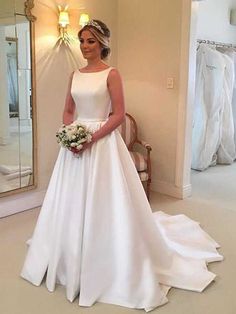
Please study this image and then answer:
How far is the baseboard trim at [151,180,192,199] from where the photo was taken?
418cm

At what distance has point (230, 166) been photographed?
5.81 m

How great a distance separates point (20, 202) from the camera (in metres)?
3.69

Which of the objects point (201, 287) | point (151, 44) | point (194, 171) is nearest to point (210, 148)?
point (194, 171)

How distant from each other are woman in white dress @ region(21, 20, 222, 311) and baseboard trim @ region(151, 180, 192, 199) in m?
1.78

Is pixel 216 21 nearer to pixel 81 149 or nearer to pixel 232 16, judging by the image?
pixel 232 16

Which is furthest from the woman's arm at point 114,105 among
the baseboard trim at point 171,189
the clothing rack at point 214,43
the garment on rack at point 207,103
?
the clothing rack at point 214,43

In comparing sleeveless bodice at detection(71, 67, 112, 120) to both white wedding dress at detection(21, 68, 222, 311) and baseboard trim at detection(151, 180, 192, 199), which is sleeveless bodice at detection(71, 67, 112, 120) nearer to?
white wedding dress at detection(21, 68, 222, 311)

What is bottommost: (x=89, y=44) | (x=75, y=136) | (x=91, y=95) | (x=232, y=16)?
(x=75, y=136)

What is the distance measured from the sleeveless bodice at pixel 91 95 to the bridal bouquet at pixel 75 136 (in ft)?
0.45

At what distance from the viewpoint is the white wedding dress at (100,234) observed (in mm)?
2180

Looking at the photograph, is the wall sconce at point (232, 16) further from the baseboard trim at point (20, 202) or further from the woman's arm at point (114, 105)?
the woman's arm at point (114, 105)

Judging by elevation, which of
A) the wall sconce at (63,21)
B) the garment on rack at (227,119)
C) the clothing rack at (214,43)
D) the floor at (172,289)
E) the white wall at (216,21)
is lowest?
the floor at (172,289)

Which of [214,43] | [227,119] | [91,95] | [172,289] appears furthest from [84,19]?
[227,119]

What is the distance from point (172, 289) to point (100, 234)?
1.90ft
